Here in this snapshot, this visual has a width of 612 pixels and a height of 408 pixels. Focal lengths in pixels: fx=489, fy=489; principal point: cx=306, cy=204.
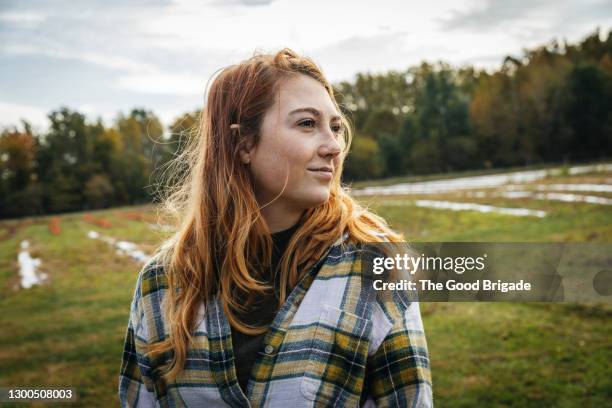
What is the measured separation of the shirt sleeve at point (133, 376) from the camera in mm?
1777

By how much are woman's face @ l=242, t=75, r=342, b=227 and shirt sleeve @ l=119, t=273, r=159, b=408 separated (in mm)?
664

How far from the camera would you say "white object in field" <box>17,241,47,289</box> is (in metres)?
10.2

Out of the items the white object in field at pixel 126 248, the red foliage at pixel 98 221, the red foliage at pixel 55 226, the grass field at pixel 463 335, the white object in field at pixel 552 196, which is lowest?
the red foliage at pixel 55 226

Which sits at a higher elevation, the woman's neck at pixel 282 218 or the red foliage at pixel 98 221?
the woman's neck at pixel 282 218

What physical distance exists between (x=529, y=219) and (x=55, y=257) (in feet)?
38.7

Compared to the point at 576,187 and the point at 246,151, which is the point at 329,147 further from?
the point at 576,187

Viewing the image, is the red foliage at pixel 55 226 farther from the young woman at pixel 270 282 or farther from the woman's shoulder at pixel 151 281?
the young woman at pixel 270 282

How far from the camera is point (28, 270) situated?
11.5m

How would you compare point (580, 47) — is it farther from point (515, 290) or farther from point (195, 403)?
point (195, 403)

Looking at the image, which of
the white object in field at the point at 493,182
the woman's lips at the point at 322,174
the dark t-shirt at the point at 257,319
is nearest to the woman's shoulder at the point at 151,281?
the dark t-shirt at the point at 257,319

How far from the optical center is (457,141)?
33281mm

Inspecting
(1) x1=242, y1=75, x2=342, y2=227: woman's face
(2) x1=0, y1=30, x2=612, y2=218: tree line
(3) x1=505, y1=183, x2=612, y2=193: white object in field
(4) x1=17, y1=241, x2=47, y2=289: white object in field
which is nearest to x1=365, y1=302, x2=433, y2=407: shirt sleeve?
(1) x1=242, y1=75, x2=342, y2=227: woman's face

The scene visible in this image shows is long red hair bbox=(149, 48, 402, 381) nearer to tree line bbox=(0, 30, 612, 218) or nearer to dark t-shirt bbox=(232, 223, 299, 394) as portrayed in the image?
dark t-shirt bbox=(232, 223, 299, 394)

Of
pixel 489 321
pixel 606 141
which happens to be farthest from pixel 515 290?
pixel 606 141
